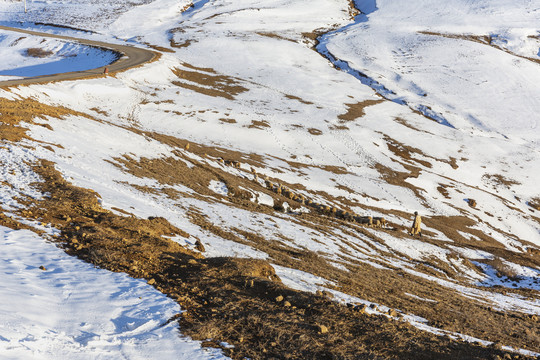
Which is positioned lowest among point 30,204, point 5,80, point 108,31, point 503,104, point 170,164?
point 503,104

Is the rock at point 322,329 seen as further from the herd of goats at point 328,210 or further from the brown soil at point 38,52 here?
the brown soil at point 38,52

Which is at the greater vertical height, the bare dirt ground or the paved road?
the paved road

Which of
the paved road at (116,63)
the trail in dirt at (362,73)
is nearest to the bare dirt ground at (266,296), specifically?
the paved road at (116,63)

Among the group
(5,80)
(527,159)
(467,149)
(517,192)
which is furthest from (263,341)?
(527,159)

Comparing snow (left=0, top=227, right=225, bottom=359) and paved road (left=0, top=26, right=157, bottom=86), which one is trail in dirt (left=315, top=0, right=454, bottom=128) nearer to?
paved road (left=0, top=26, right=157, bottom=86)

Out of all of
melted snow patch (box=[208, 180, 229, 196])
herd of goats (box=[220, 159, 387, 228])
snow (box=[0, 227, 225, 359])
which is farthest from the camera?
herd of goats (box=[220, 159, 387, 228])

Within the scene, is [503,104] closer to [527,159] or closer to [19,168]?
[527,159]

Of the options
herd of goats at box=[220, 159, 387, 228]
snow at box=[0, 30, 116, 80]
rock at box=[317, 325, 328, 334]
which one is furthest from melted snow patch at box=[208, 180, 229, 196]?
snow at box=[0, 30, 116, 80]

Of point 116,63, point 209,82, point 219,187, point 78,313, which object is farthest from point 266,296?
point 116,63

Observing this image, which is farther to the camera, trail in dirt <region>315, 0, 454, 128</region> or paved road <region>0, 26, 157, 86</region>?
trail in dirt <region>315, 0, 454, 128</region>
